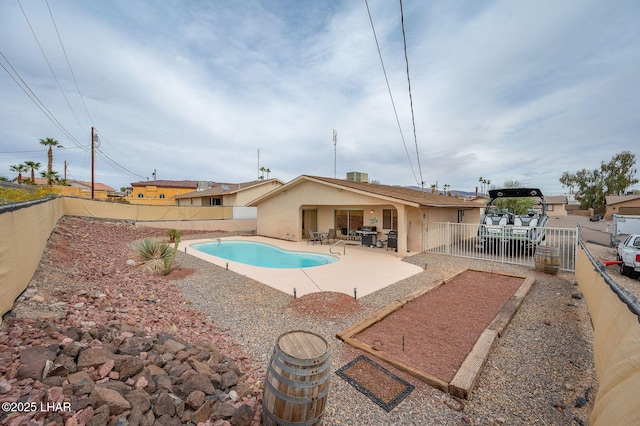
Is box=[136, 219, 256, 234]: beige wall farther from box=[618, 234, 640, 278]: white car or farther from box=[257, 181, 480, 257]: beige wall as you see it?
box=[618, 234, 640, 278]: white car

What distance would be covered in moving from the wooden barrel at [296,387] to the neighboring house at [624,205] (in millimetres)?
52031

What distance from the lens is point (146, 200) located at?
38438mm

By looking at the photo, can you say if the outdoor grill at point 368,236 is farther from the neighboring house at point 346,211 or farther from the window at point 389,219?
the window at point 389,219

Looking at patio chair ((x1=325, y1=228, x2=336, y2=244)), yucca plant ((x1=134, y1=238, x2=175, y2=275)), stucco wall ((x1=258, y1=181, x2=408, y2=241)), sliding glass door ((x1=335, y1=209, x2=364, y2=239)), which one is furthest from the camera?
sliding glass door ((x1=335, y1=209, x2=364, y2=239))

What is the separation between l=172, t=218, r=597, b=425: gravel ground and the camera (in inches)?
111

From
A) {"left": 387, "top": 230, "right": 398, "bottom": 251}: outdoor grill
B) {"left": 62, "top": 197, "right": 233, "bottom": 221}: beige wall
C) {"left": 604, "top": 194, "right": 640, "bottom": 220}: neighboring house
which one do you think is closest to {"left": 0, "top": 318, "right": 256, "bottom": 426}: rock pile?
{"left": 387, "top": 230, "right": 398, "bottom": 251}: outdoor grill


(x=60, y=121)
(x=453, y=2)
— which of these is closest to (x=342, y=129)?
(x=453, y=2)

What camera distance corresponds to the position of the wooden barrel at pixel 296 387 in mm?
2166

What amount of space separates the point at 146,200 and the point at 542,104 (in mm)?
45424

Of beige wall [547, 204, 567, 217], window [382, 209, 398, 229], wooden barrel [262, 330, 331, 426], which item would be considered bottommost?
wooden barrel [262, 330, 331, 426]

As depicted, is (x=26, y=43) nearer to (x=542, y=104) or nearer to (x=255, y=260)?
(x=255, y=260)

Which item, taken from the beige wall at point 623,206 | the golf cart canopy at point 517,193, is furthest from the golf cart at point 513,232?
the beige wall at point 623,206

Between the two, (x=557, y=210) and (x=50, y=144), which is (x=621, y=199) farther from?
(x=50, y=144)

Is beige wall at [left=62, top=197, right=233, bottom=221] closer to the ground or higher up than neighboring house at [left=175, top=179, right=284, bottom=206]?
closer to the ground
